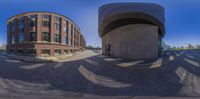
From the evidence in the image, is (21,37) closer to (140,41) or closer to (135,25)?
(135,25)

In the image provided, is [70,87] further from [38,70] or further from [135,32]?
[135,32]

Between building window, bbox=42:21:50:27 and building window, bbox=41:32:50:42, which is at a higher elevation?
building window, bbox=42:21:50:27

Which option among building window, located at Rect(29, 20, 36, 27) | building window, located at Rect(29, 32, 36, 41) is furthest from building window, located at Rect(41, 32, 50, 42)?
building window, located at Rect(29, 20, 36, 27)

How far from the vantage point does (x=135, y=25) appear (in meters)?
14.6

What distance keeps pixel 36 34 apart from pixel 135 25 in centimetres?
1003

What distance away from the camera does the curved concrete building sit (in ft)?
40.6

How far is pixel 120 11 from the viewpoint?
12742 millimetres

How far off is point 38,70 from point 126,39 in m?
9.57

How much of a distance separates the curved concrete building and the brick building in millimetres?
5234

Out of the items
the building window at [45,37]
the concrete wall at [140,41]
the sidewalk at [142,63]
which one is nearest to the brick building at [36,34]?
the building window at [45,37]

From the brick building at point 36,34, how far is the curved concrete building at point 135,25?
Result: 5.23 m

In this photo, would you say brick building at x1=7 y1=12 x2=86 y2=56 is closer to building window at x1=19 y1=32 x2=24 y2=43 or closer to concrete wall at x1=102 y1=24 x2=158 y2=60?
building window at x1=19 y1=32 x2=24 y2=43

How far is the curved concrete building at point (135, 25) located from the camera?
12375 mm

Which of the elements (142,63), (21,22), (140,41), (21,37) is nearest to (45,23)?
(21,22)
